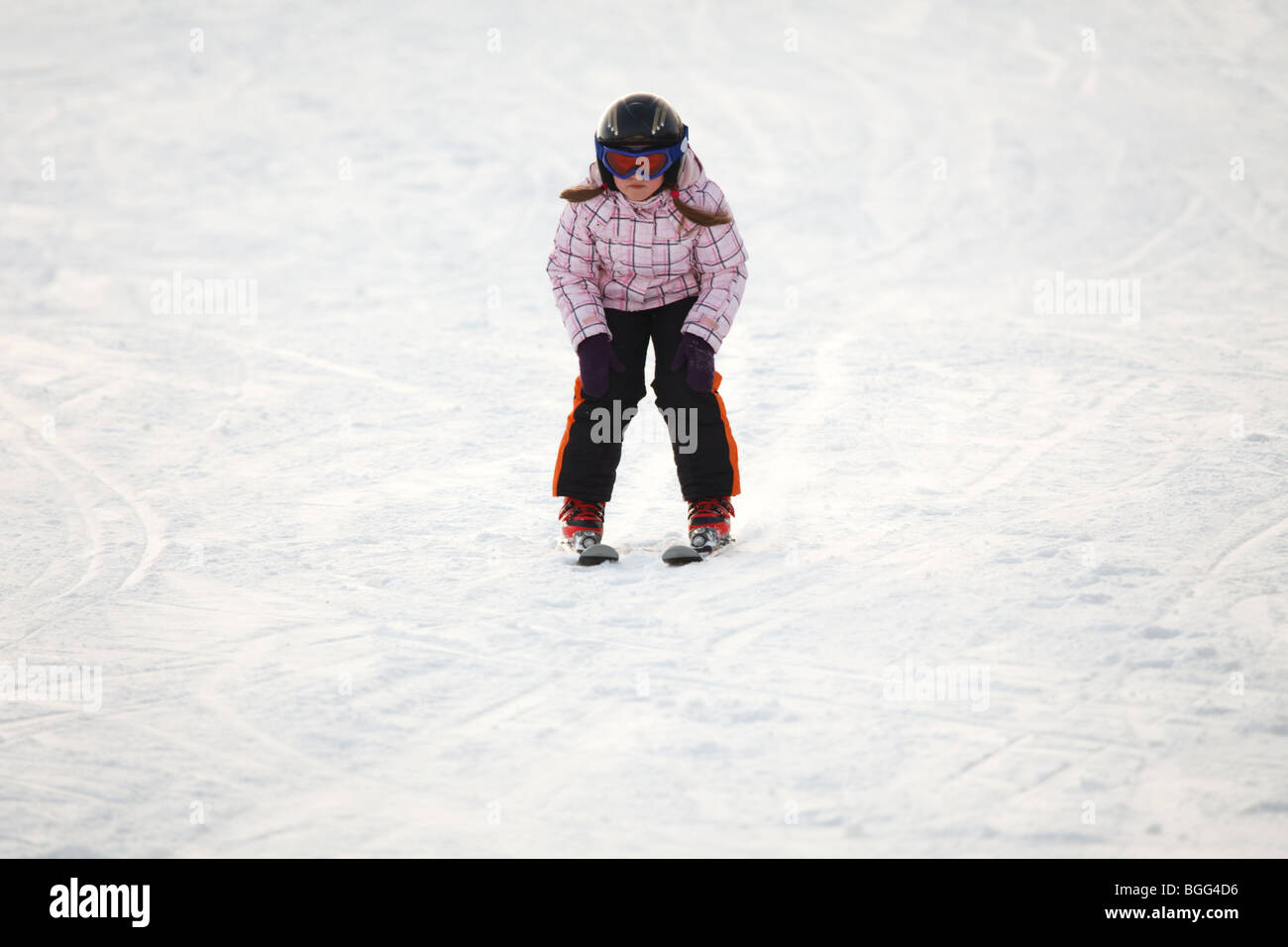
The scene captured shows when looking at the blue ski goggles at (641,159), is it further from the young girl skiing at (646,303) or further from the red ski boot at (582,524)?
the red ski boot at (582,524)

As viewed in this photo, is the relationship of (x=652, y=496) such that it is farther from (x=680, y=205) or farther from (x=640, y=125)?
(x=640, y=125)

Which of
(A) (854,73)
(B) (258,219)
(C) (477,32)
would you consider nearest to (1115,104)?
(A) (854,73)

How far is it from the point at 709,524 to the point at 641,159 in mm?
1272

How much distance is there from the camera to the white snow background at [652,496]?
2.78 meters

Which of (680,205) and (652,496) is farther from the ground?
(680,205)

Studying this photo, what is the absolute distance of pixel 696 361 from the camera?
4.02 m

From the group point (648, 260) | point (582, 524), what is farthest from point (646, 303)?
point (582, 524)

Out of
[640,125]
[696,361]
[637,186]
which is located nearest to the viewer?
[640,125]

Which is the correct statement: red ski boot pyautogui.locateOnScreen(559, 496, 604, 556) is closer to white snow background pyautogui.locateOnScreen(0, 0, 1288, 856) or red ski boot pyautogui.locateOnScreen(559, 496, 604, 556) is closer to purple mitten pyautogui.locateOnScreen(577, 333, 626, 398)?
white snow background pyautogui.locateOnScreen(0, 0, 1288, 856)

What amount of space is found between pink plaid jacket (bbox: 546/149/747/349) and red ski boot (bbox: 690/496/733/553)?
0.57 m

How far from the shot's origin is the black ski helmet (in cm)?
375

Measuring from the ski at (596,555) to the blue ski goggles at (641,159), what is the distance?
123 centimetres

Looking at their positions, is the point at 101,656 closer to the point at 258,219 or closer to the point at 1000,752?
the point at 1000,752
